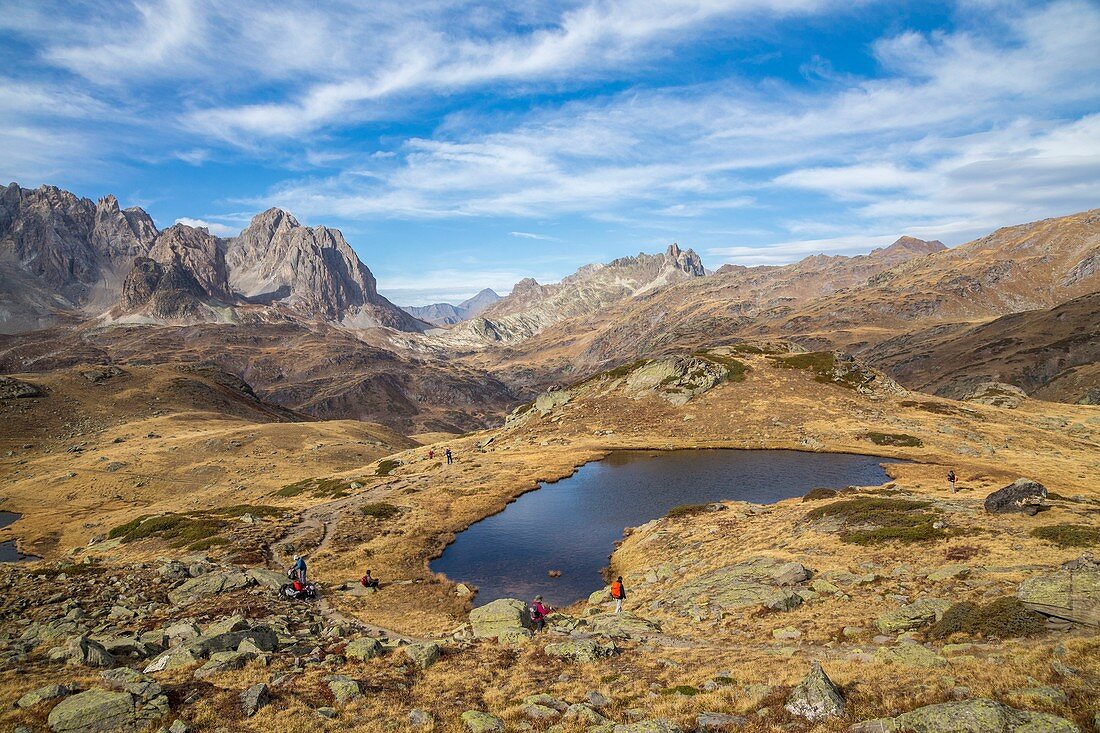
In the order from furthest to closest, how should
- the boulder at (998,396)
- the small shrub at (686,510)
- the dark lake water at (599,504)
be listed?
the boulder at (998,396) < the small shrub at (686,510) < the dark lake water at (599,504)

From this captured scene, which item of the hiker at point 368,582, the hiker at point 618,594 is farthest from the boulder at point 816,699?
the hiker at point 368,582

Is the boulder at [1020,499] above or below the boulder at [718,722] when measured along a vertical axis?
above

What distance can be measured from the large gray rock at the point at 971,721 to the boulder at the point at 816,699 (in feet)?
4.13

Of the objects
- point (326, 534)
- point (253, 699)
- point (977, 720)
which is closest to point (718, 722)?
point (977, 720)

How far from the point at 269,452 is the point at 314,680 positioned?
109 m

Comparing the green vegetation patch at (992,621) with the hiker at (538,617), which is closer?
the green vegetation patch at (992,621)

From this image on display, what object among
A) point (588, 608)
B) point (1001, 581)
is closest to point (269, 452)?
point (588, 608)

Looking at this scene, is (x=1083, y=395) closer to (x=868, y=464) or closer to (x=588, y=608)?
(x=868, y=464)

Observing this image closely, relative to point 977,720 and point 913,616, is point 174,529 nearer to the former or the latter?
point 913,616

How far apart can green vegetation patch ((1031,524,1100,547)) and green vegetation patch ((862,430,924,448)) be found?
6047 cm

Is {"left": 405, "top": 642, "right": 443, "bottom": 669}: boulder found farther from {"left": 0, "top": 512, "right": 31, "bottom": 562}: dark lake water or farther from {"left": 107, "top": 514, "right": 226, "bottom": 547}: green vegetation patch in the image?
{"left": 0, "top": 512, "right": 31, "bottom": 562}: dark lake water

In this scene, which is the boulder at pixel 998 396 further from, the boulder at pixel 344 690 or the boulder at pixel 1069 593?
the boulder at pixel 344 690

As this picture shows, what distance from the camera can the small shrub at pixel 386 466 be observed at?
93.2 m

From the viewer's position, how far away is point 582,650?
27125mm
